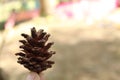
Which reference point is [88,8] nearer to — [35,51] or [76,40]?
[76,40]

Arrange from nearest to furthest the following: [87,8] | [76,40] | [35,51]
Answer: [35,51]
[76,40]
[87,8]

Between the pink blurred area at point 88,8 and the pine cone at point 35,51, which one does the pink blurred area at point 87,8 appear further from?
the pine cone at point 35,51

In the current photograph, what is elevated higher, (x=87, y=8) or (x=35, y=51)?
(x=87, y=8)

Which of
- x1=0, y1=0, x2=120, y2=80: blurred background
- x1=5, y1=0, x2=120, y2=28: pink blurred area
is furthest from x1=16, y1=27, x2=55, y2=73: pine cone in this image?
x1=5, y1=0, x2=120, y2=28: pink blurred area

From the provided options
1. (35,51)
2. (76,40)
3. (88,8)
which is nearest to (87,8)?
(88,8)

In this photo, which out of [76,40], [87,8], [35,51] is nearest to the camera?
[35,51]

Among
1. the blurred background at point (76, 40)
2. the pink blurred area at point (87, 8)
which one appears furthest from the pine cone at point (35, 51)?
the pink blurred area at point (87, 8)

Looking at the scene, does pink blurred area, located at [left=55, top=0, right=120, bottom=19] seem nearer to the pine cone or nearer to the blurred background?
the blurred background
